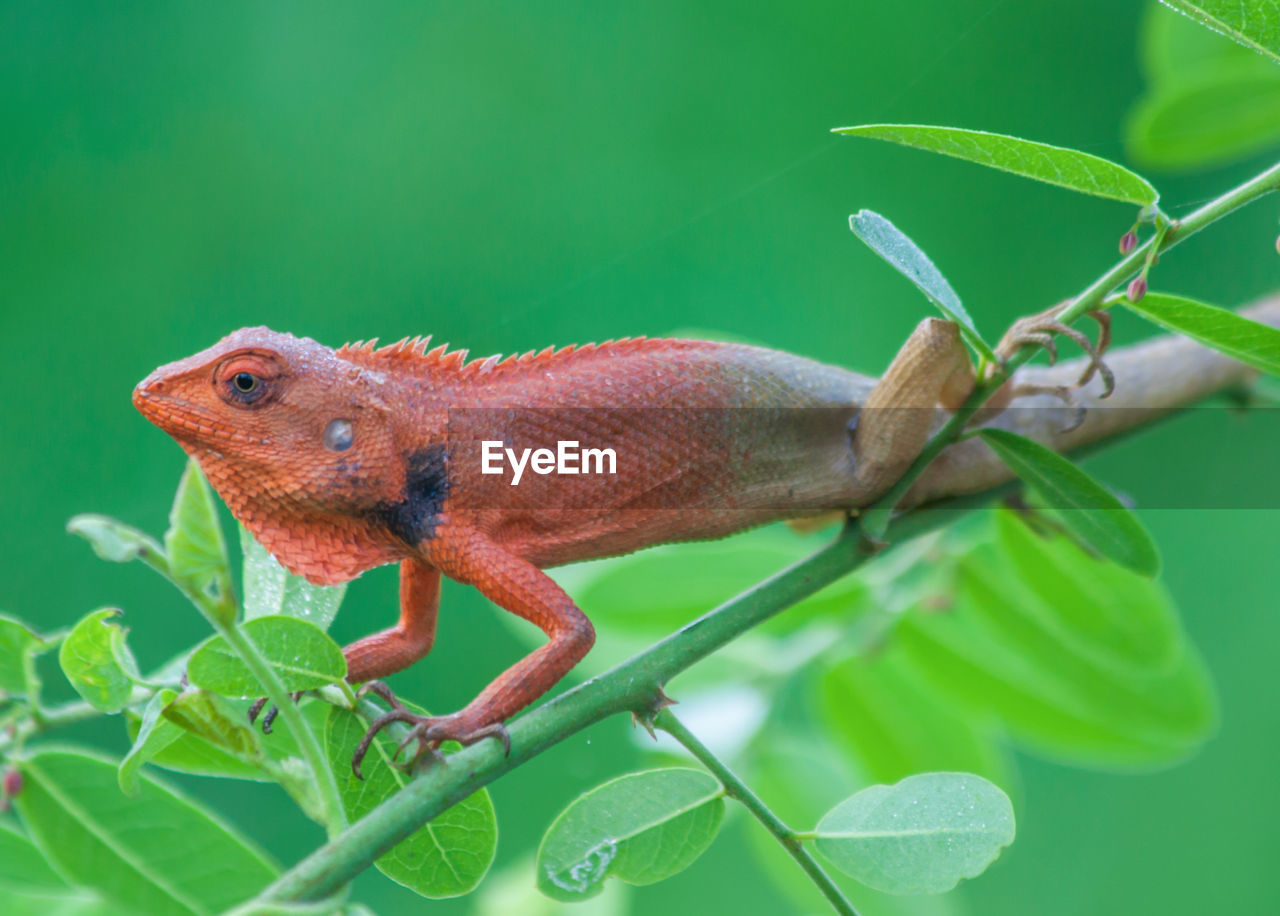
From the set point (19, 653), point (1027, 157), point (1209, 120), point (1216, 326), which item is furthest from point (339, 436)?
point (1209, 120)

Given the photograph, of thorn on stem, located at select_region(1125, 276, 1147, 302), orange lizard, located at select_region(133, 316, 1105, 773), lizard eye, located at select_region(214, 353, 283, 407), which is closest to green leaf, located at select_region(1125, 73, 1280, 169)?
orange lizard, located at select_region(133, 316, 1105, 773)

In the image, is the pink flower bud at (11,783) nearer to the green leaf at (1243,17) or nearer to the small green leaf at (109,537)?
the small green leaf at (109,537)

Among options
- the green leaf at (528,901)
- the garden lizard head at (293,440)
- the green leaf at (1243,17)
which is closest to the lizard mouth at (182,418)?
the garden lizard head at (293,440)

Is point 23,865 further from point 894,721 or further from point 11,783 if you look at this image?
point 894,721

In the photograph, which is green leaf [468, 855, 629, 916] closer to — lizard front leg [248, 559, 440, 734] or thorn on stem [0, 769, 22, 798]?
lizard front leg [248, 559, 440, 734]

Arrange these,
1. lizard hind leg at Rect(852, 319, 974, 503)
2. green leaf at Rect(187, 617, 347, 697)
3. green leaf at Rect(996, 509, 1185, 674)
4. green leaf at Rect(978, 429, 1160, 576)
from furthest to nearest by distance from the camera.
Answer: green leaf at Rect(996, 509, 1185, 674) < lizard hind leg at Rect(852, 319, 974, 503) < green leaf at Rect(978, 429, 1160, 576) < green leaf at Rect(187, 617, 347, 697)

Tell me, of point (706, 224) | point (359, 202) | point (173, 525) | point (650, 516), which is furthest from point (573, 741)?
point (359, 202)

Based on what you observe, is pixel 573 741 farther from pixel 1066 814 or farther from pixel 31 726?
pixel 1066 814
